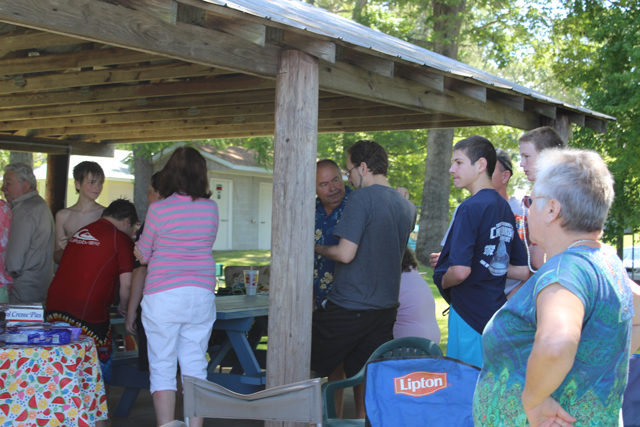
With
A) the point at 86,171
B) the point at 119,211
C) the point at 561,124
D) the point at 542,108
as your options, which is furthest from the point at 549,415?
the point at 561,124

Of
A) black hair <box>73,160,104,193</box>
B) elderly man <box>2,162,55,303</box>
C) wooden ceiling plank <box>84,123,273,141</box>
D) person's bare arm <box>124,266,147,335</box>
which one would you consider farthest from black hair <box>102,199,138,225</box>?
wooden ceiling plank <box>84,123,273,141</box>

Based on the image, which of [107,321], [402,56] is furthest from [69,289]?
[402,56]

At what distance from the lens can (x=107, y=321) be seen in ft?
13.4

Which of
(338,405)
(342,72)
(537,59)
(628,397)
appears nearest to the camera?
(628,397)

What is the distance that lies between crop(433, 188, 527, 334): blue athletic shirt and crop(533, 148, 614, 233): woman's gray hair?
1.30 m

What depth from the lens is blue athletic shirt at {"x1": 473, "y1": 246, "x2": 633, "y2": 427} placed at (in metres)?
1.69

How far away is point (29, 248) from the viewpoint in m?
4.86

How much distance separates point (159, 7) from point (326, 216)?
204 centimetres

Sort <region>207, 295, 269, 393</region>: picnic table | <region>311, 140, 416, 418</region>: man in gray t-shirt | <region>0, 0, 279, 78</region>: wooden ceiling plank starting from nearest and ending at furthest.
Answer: <region>0, 0, 279, 78</region>: wooden ceiling plank → <region>311, 140, 416, 418</region>: man in gray t-shirt → <region>207, 295, 269, 393</region>: picnic table

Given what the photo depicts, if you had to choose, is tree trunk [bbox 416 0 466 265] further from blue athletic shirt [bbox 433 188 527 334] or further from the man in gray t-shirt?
blue athletic shirt [bbox 433 188 527 334]

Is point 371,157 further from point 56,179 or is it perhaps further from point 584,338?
point 56,179

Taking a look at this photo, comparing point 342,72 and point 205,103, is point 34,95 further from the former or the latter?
point 342,72

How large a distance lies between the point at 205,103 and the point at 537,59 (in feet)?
54.5

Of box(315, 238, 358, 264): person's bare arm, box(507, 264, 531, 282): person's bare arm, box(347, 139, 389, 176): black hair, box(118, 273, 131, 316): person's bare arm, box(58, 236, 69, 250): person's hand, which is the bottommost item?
box(118, 273, 131, 316): person's bare arm
